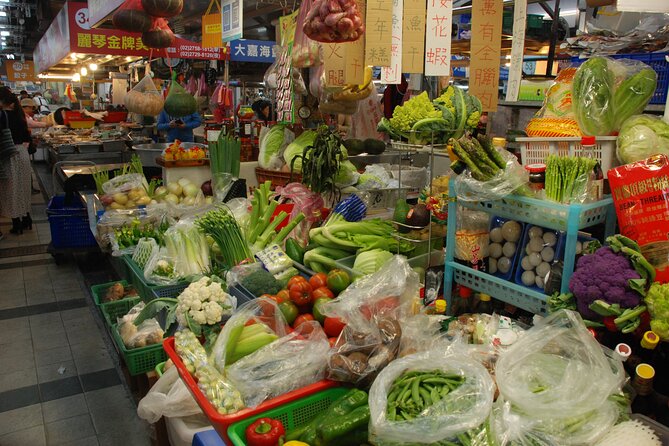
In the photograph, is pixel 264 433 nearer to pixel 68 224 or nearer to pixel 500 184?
pixel 500 184

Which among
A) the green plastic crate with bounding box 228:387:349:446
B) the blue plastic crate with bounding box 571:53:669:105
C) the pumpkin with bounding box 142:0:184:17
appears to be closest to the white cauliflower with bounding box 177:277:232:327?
the green plastic crate with bounding box 228:387:349:446

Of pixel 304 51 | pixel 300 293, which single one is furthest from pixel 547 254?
pixel 304 51

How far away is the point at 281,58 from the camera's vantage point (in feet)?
15.0

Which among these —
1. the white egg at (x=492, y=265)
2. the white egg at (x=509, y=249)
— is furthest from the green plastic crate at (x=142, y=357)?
the white egg at (x=509, y=249)

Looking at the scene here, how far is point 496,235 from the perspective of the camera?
8.05 feet

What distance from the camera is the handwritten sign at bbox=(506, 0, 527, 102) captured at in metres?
2.84

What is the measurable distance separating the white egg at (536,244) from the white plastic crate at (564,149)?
1.45ft

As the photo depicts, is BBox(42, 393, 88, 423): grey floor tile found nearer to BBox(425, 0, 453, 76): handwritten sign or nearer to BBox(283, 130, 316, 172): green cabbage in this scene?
BBox(283, 130, 316, 172): green cabbage

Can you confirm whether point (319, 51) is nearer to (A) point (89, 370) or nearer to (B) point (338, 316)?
(B) point (338, 316)

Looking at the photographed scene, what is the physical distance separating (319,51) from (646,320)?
9.68ft

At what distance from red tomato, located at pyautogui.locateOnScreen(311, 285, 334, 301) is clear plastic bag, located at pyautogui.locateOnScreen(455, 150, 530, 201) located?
91 cm

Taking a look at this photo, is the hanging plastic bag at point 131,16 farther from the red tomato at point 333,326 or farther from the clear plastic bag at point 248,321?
the red tomato at point 333,326

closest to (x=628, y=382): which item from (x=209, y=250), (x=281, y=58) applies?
(x=209, y=250)

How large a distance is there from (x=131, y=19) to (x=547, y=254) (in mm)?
5818
